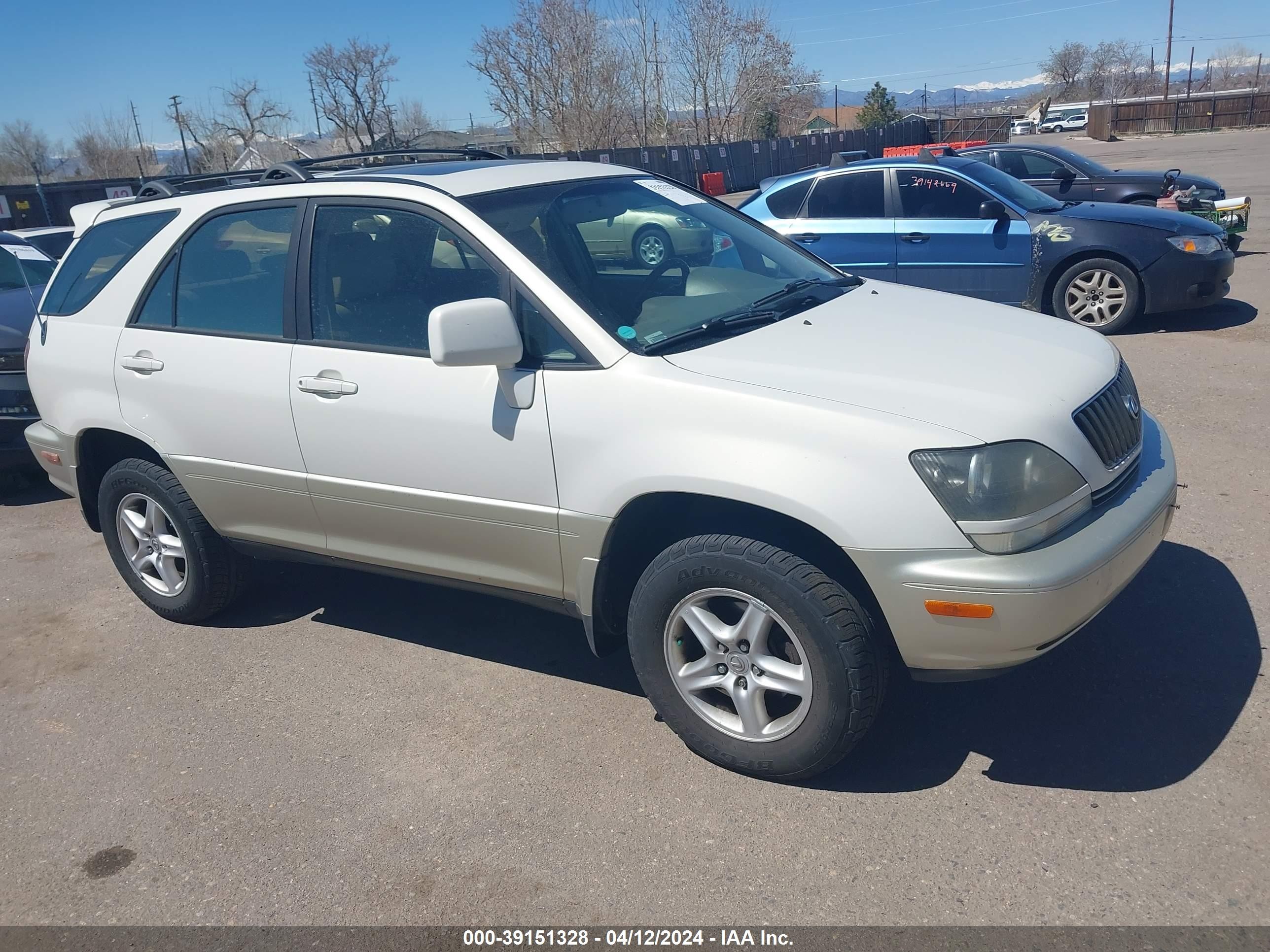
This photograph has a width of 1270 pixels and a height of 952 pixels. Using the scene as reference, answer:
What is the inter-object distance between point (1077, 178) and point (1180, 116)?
43.3 metres

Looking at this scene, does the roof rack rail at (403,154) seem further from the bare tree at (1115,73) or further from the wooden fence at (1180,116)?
the bare tree at (1115,73)

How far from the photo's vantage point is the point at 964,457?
274cm

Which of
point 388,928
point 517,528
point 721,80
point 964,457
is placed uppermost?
point 721,80

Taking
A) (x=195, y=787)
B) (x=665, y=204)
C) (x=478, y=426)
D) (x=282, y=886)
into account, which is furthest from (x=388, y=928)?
(x=665, y=204)

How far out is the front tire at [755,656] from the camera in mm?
2910

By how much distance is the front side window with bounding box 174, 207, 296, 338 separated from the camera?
3955 mm

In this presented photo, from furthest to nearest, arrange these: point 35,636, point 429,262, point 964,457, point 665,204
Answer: point 35,636
point 665,204
point 429,262
point 964,457

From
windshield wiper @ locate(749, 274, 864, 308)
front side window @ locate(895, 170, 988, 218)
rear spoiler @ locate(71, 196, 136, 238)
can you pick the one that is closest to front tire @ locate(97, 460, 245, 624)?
rear spoiler @ locate(71, 196, 136, 238)

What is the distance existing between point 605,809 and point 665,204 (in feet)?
7.94

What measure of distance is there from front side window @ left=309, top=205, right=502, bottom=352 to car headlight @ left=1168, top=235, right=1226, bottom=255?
7.05m

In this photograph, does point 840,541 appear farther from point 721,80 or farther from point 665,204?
point 721,80

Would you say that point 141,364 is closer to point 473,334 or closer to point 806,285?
point 473,334

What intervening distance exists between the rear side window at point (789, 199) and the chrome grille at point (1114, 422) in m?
6.11

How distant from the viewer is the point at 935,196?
29.0ft
